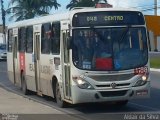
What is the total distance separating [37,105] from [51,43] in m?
1.92

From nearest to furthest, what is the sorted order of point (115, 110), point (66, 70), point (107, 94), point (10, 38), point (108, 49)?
point (107, 94)
point (108, 49)
point (66, 70)
point (115, 110)
point (10, 38)

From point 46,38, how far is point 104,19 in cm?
323

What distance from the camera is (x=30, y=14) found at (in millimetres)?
77188

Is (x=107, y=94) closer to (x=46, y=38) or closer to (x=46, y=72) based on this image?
(x=46, y=72)

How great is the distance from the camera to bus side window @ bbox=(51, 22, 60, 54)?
1630 cm

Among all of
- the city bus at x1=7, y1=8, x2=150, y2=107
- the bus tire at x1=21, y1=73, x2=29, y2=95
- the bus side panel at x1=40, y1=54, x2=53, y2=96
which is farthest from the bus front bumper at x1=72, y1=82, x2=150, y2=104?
the bus tire at x1=21, y1=73, x2=29, y2=95

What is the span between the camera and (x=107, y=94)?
14.6 metres

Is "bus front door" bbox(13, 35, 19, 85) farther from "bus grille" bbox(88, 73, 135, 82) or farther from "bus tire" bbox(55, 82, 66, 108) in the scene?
"bus grille" bbox(88, 73, 135, 82)

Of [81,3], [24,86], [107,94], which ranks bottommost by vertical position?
[24,86]

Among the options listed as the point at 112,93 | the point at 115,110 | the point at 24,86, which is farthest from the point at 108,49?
the point at 24,86

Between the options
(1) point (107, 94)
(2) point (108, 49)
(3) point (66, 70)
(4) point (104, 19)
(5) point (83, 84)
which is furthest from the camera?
(3) point (66, 70)

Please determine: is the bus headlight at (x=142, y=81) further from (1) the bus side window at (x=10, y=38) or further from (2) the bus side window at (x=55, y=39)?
(1) the bus side window at (x=10, y=38)

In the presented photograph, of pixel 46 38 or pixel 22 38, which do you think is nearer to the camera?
pixel 46 38

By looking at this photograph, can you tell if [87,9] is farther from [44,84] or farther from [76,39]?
[44,84]
